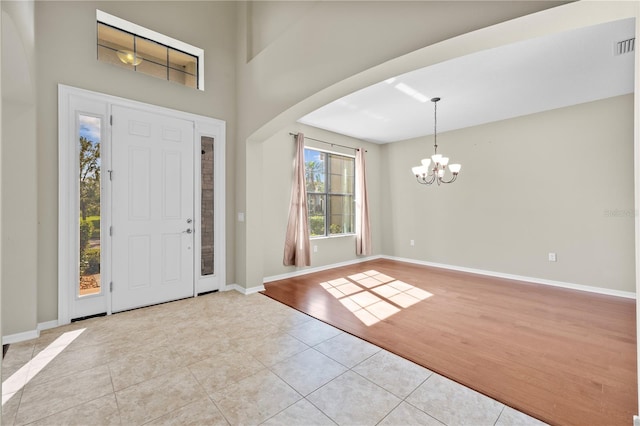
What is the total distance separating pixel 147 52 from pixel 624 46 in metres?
5.20

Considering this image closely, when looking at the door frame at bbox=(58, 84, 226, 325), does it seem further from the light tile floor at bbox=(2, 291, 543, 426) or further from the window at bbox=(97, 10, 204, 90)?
the window at bbox=(97, 10, 204, 90)

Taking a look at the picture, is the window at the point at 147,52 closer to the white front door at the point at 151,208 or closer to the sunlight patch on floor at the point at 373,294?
the white front door at the point at 151,208

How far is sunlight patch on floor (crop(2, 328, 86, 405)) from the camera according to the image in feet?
6.81

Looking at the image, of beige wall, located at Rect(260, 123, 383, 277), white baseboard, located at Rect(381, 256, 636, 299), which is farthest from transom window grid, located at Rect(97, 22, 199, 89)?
white baseboard, located at Rect(381, 256, 636, 299)

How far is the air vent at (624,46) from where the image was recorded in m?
2.78

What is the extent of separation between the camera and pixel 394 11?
2.29 meters

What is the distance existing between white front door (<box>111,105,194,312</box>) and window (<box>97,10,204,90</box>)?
634mm

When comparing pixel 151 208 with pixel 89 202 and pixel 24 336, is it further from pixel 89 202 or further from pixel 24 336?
pixel 24 336

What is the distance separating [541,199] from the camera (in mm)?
4762

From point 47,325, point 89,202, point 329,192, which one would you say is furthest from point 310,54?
point 47,325

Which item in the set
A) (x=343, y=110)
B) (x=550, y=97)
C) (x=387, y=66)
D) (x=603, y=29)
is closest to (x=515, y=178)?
(x=550, y=97)

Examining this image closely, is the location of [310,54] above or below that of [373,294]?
above

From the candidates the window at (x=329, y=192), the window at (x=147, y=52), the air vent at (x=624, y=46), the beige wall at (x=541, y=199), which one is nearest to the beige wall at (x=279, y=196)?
the window at (x=329, y=192)

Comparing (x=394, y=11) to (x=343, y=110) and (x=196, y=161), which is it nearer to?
(x=343, y=110)
